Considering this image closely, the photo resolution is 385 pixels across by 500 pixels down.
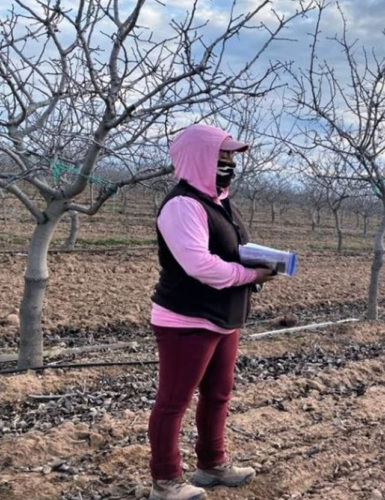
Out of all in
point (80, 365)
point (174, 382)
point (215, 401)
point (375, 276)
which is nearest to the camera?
point (174, 382)

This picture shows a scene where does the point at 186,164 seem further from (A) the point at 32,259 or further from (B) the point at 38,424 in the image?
(A) the point at 32,259

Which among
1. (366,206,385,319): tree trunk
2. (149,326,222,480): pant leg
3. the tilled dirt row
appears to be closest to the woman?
(149,326,222,480): pant leg

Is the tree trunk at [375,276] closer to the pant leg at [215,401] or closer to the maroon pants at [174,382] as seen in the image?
the pant leg at [215,401]

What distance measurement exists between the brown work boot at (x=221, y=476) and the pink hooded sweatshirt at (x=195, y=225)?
27.0 inches

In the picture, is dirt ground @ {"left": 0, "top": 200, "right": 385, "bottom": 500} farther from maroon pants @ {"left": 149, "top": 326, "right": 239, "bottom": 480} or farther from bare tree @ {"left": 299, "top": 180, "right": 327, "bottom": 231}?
bare tree @ {"left": 299, "top": 180, "right": 327, "bottom": 231}

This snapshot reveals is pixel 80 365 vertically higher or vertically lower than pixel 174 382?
lower

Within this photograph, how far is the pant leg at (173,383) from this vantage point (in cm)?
257

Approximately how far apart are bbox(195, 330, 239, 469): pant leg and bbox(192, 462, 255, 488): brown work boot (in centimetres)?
3

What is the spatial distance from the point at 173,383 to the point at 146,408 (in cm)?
168

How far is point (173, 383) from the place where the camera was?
2.58 metres

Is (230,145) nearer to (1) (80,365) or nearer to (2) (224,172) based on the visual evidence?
(2) (224,172)

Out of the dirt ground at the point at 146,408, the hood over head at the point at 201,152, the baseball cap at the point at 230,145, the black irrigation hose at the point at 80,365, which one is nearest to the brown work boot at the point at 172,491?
the dirt ground at the point at 146,408

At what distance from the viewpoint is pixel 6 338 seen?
6.72 m

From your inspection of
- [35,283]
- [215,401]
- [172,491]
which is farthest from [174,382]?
[35,283]
